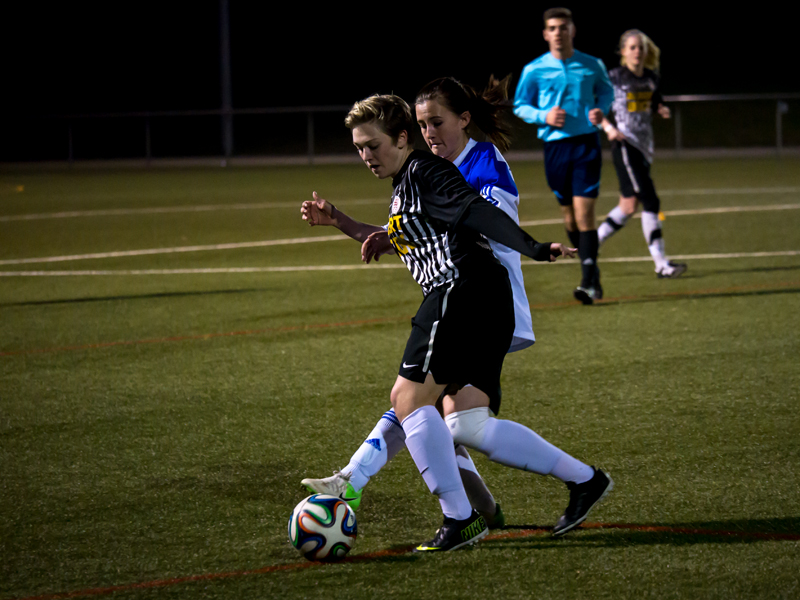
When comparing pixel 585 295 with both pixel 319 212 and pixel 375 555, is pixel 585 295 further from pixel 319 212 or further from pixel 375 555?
pixel 375 555

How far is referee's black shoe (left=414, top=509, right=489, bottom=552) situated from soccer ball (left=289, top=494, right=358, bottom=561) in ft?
0.91

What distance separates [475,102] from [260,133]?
115 ft

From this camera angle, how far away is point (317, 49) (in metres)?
44.6

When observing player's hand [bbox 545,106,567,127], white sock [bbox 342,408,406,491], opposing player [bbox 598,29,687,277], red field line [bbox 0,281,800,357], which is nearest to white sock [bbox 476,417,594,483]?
white sock [bbox 342,408,406,491]

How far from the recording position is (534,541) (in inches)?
152

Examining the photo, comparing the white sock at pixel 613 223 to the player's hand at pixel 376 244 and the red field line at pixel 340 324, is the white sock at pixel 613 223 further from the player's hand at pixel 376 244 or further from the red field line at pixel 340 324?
the player's hand at pixel 376 244

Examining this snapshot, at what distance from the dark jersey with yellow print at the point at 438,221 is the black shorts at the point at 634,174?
21.2 ft

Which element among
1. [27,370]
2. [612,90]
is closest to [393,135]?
[27,370]

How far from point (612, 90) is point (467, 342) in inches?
235

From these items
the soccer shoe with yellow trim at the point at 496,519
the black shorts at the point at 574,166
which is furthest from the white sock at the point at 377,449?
the black shorts at the point at 574,166

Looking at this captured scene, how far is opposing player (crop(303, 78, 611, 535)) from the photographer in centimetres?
379

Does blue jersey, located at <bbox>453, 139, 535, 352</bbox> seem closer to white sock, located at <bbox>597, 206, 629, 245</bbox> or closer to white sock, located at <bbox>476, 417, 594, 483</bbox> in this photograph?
white sock, located at <bbox>476, 417, 594, 483</bbox>

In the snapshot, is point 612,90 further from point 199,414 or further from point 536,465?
point 536,465

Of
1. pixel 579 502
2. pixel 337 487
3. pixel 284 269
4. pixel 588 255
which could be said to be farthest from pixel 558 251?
pixel 284 269
